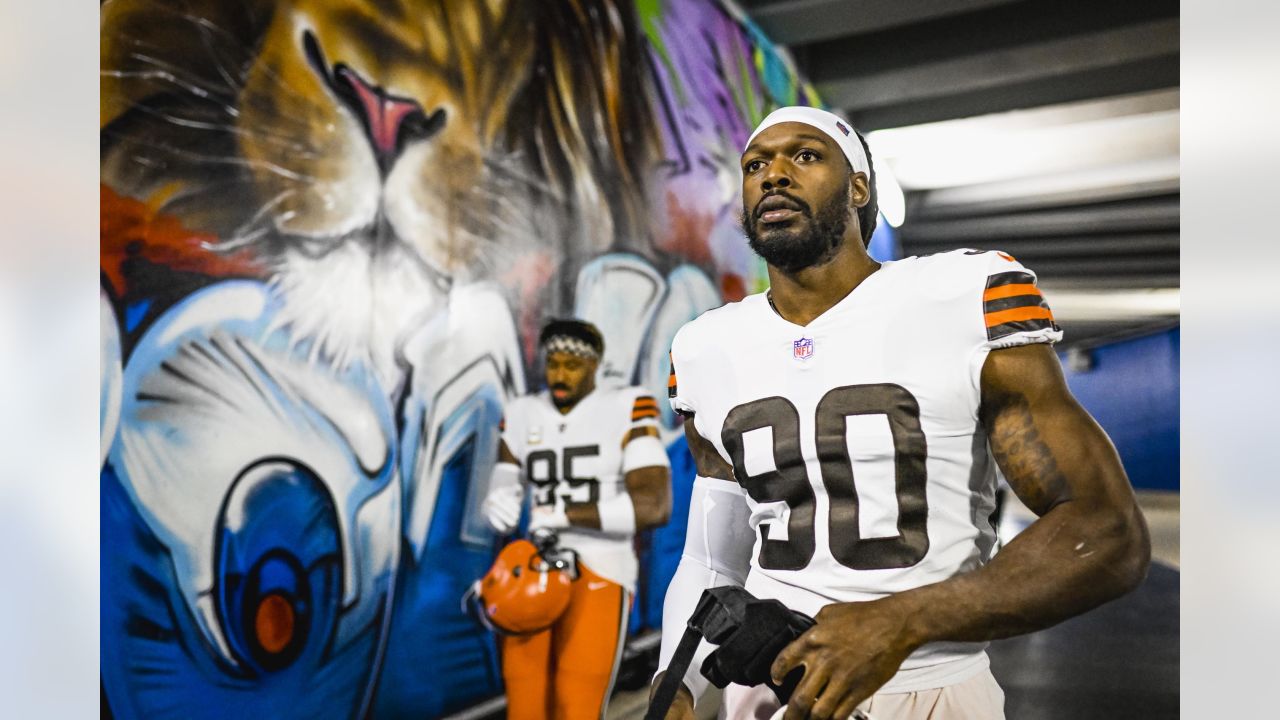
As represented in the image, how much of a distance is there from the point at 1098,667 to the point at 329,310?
4.78 m

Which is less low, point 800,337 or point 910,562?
point 800,337

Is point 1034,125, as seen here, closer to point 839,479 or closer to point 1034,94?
point 1034,94

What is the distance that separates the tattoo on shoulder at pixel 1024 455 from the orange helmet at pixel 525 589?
2.32m

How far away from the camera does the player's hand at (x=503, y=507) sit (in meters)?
3.70

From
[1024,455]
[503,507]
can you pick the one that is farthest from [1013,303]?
[503,507]

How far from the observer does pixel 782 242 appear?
143 centimetres

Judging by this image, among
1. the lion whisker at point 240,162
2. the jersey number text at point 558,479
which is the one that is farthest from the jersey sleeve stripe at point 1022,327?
the jersey number text at point 558,479

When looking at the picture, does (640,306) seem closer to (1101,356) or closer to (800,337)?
(1101,356)

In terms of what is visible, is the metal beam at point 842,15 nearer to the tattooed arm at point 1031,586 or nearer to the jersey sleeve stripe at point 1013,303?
the jersey sleeve stripe at point 1013,303

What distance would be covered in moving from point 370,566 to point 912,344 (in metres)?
2.39

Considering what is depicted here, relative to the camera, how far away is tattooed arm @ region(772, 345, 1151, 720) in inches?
45.3

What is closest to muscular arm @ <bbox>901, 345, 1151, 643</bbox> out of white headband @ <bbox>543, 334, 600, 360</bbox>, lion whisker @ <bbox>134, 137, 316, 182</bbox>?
lion whisker @ <bbox>134, 137, 316, 182</bbox>
